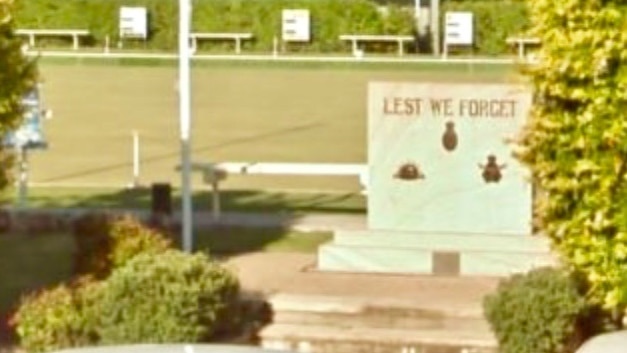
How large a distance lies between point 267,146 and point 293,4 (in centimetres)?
1876

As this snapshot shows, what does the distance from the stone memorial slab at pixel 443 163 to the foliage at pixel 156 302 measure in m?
3.07

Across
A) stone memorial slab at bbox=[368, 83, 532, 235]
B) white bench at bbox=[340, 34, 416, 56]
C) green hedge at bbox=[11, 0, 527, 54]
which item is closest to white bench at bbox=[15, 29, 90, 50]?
green hedge at bbox=[11, 0, 527, 54]

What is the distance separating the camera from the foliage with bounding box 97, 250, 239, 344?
11.4m

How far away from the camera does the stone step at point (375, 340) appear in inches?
472

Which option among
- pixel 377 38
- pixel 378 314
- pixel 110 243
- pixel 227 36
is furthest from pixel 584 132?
pixel 227 36

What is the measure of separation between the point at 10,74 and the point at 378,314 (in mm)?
2610

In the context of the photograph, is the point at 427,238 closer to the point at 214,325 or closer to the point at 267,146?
the point at 214,325

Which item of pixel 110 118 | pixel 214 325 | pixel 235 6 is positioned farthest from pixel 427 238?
pixel 235 6

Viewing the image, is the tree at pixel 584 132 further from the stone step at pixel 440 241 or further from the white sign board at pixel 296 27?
the white sign board at pixel 296 27

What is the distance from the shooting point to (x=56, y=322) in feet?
37.5

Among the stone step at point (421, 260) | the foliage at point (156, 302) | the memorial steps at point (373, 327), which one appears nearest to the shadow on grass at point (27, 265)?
the foliage at point (156, 302)

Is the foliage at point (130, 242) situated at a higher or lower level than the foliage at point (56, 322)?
higher

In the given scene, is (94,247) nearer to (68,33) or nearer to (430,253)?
(430,253)

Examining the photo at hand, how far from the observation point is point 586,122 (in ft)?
33.8
